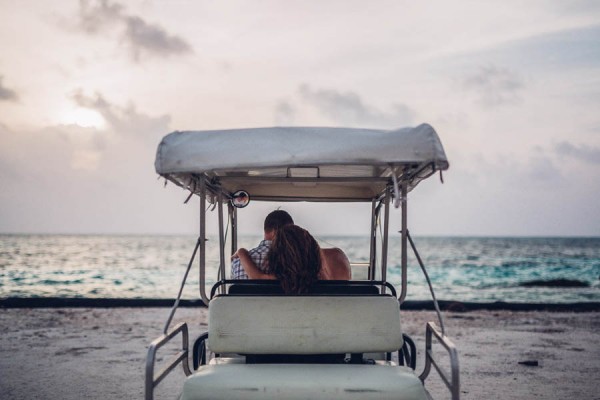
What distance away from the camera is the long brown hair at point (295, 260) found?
438 cm

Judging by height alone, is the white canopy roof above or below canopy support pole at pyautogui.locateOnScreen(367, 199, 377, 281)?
above

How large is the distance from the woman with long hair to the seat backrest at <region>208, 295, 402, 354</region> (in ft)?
0.80

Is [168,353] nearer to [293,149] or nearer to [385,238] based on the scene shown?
[385,238]

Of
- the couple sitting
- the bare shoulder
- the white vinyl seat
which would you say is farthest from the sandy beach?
the white vinyl seat

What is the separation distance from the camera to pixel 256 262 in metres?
5.00

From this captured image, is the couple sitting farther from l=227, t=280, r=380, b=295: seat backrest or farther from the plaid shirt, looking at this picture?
the plaid shirt

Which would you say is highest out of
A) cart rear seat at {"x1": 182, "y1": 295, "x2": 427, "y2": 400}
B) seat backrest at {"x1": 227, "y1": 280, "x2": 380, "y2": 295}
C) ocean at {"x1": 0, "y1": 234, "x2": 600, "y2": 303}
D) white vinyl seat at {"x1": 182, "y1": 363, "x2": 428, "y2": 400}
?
seat backrest at {"x1": 227, "y1": 280, "x2": 380, "y2": 295}

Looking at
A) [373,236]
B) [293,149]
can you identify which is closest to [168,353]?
[373,236]

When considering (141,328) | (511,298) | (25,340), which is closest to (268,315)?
(25,340)

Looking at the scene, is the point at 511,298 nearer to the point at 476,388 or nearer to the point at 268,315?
the point at 476,388

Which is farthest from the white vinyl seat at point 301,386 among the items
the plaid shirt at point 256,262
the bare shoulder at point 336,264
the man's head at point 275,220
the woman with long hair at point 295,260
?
the bare shoulder at point 336,264

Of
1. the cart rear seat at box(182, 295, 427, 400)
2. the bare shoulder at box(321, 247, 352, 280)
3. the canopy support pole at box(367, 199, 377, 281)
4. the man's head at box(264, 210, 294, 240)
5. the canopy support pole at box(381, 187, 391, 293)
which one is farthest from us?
the canopy support pole at box(367, 199, 377, 281)

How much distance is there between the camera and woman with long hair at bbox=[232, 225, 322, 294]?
14.4 feet

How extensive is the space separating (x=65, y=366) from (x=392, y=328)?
19.6ft
